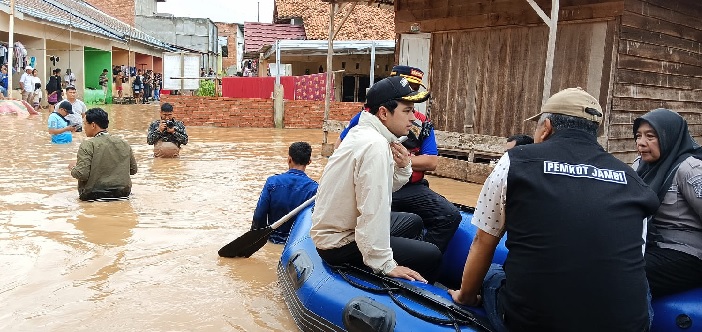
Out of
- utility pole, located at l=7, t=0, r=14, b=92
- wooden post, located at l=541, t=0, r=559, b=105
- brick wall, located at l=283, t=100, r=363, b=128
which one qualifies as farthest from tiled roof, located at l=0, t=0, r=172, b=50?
wooden post, located at l=541, t=0, r=559, b=105

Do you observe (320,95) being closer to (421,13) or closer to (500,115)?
(421,13)

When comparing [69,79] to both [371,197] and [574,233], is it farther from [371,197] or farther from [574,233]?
[574,233]

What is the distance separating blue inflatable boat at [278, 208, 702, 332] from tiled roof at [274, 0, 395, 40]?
19894 millimetres

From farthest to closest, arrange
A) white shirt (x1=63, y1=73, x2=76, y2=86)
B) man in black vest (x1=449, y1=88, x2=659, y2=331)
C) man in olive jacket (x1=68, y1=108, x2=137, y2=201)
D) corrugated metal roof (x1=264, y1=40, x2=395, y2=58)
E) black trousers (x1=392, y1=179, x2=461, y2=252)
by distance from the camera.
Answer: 1. white shirt (x1=63, y1=73, x2=76, y2=86)
2. corrugated metal roof (x1=264, y1=40, x2=395, y2=58)
3. man in olive jacket (x1=68, y1=108, x2=137, y2=201)
4. black trousers (x1=392, y1=179, x2=461, y2=252)
5. man in black vest (x1=449, y1=88, x2=659, y2=331)

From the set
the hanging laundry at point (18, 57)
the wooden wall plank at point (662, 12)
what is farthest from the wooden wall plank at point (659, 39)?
the hanging laundry at point (18, 57)

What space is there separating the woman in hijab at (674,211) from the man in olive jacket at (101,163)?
19.0ft

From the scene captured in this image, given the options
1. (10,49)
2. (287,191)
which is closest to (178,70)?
(10,49)

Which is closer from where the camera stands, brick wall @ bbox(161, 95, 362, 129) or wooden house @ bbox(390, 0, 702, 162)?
wooden house @ bbox(390, 0, 702, 162)

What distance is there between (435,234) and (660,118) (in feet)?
5.45

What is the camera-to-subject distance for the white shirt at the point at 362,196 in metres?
3.33

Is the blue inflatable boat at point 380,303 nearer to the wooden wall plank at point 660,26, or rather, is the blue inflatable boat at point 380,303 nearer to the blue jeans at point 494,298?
the blue jeans at point 494,298

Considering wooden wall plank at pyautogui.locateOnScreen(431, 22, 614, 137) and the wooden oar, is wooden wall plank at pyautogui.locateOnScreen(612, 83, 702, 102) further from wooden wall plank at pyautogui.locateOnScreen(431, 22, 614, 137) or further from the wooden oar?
the wooden oar

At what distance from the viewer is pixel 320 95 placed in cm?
2109

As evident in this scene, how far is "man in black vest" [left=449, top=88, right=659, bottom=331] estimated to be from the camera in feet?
7.91
